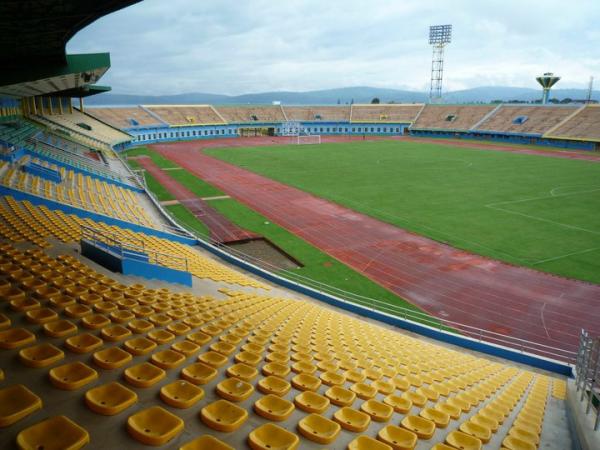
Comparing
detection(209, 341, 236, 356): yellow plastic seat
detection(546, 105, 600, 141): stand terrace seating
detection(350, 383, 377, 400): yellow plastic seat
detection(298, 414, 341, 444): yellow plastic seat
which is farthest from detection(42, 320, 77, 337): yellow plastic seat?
detection(546, 105, 600, 141): stand terrace seating

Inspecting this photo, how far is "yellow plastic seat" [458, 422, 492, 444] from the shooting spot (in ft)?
19.6

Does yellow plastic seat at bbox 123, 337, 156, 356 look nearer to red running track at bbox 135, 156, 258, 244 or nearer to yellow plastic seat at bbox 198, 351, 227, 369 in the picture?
yellow plastic seat at bbox 198, 351, 227, 369

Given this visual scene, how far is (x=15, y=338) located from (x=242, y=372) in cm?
350

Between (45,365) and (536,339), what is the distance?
15876 millimetres

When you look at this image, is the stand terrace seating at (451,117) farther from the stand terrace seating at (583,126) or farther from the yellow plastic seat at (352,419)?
the yellow plastic seat at (352,419)

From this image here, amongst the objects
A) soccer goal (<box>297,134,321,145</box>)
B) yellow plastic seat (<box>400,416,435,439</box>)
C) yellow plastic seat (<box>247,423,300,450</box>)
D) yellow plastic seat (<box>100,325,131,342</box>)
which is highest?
soccer goal (<box>297,134,321,145</box>)

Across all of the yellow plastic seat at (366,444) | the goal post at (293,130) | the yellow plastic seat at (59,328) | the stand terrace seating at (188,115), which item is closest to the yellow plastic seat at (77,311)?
the yellow plastic seat at (59,328)

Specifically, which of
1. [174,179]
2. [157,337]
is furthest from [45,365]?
[174,179]

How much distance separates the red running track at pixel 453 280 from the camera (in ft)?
53.5

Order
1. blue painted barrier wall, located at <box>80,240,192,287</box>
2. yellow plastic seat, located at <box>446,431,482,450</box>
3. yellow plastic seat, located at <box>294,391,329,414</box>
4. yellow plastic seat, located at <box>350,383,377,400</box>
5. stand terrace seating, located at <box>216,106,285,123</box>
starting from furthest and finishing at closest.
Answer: stand terrace seating, located at <box>216,106,285,123</box> → blue painted barrier wall, located at <box>80,240,192,287</box> → yellow plastic seat, located at <box>350,383,377,400</box> → yellow plastic seat, located at <box>294,391,329,414</box> → yellow plastic seat, located at <box>446,431,482,450</box>

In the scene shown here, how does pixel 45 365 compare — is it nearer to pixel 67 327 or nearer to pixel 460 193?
pixel 67 327

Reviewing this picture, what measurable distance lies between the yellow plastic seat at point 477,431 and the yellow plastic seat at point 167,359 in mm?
4441

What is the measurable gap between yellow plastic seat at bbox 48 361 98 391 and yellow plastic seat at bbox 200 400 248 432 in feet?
5.37

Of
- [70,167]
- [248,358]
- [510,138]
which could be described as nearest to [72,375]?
[248,358]
